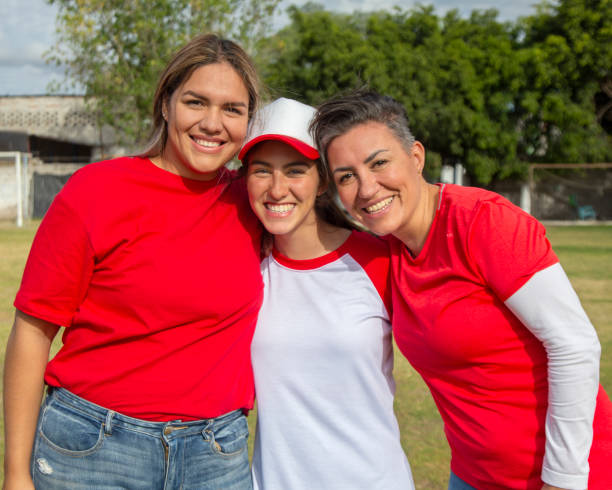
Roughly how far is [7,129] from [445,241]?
102 feet

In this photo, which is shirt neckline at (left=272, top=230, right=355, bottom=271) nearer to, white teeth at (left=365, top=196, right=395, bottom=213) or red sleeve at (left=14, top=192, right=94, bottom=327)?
white teeth at (left=365, top=196, right=395, bottom=213)

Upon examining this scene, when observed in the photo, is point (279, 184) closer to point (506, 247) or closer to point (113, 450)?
point (506, 247)

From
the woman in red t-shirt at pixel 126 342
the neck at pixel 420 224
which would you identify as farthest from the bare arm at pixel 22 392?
the neck at pixel 420 224

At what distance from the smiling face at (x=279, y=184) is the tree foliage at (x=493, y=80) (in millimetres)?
21305

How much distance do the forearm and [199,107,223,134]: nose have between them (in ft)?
3.57

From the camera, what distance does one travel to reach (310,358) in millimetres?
2207

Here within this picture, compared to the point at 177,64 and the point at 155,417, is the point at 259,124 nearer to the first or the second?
the point at 177,64

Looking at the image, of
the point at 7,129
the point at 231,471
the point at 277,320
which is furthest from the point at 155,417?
the point at 7,129

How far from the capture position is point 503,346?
1950 millimetres

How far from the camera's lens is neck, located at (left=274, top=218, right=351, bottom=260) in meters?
2.40

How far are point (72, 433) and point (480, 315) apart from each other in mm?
1271

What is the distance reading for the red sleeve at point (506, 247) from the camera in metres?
1.80

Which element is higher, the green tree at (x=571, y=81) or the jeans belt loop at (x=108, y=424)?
the green tree at (x=571, y=81)

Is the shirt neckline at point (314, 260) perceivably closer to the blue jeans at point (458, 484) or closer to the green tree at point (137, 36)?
the blue jeans at point (458, 484)
